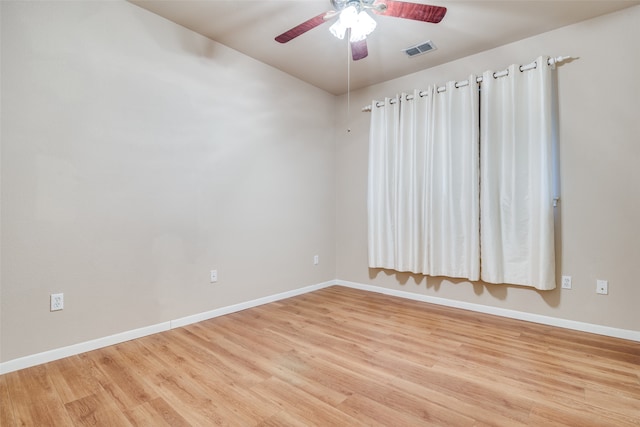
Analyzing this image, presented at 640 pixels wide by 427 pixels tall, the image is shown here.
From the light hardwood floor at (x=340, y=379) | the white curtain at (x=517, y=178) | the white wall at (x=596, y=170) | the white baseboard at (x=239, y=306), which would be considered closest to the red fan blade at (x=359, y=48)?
the white curtain at (x=517, y=178)

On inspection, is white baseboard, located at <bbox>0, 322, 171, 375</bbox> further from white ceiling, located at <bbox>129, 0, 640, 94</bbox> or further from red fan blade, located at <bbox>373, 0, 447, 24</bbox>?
red fan blade, located at <bbox>373, 0, 447, 24</bbox>

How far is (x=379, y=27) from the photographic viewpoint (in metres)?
2.74

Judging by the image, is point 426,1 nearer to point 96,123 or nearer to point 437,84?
point 437,84

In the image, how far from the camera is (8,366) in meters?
1.94

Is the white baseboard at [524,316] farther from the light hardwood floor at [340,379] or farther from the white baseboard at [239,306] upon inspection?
the white baseboard at [239,306]

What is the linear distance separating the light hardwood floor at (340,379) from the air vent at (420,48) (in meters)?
2.64

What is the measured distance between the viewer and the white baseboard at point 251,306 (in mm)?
2055

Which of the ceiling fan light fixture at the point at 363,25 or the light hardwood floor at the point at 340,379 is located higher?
the ceiling fan light fixture at the point at 363,25

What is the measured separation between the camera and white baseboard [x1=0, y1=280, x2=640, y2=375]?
2.05m

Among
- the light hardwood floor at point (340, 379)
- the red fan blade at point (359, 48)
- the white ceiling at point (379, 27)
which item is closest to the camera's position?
the light hardwood floor at point (340, 379)

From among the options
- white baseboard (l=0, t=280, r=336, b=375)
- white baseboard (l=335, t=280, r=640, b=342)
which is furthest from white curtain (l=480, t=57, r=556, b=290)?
white baseboard (l=0, t=280, r=336, b=375)

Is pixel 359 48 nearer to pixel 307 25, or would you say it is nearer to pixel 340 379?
pixel 307 25

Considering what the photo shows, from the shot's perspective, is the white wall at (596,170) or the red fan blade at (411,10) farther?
the white wall at (596,170)

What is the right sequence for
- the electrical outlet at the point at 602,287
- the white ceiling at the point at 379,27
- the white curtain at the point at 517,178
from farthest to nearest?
the white curtain at the point at 517,178 → the electrical outlet at the point at 602,287 → the white ceiling at the point at 379,27
